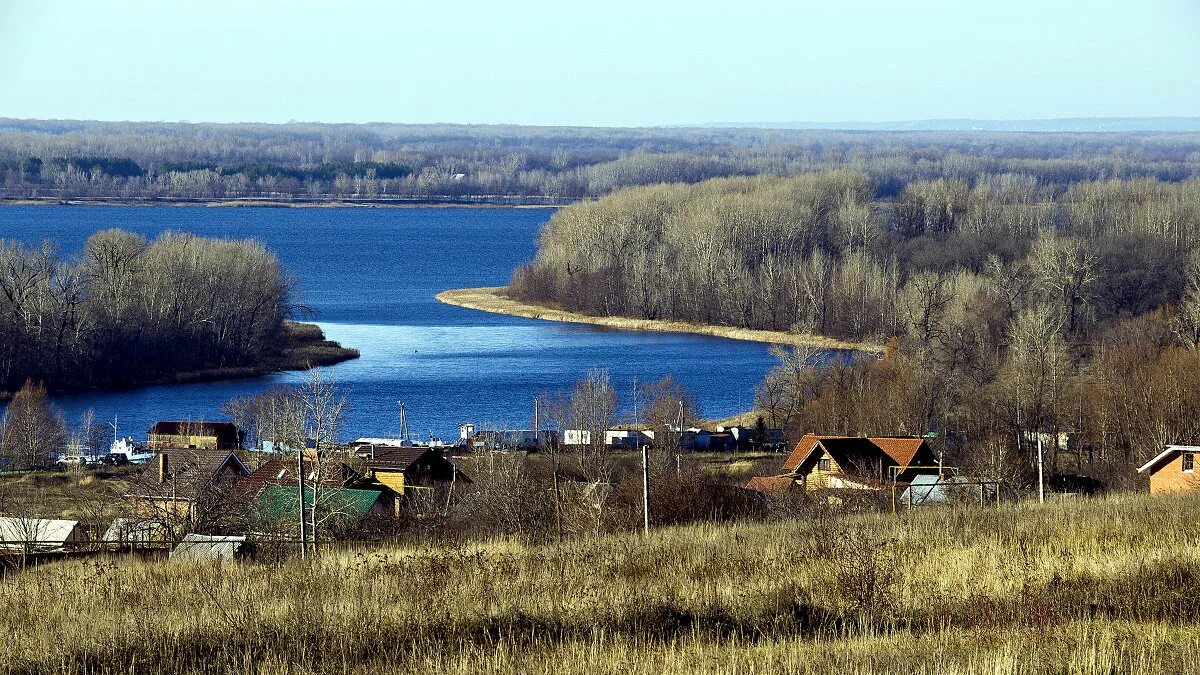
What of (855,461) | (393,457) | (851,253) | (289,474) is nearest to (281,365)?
(393,457)

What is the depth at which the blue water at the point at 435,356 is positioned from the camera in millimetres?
26906

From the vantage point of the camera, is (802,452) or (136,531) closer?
(136,531)

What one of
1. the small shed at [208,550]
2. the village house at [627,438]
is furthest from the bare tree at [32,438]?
the small shed at [208,550]

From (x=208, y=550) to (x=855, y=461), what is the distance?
33.4ft

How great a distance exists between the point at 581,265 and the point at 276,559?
4306 centimetres

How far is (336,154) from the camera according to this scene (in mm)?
160750

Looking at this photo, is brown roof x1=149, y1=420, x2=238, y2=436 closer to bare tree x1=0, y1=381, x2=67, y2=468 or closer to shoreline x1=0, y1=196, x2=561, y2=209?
bare tree x1=0, y1=381, x2=67, y2=468

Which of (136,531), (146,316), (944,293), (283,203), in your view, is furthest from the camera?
(283,203)

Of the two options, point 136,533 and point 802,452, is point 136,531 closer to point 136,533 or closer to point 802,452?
point 136,533

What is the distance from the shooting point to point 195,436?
21.1m

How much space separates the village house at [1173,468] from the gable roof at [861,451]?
3.35m

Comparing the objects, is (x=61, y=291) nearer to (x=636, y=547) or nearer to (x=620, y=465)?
(x=620, y=465)

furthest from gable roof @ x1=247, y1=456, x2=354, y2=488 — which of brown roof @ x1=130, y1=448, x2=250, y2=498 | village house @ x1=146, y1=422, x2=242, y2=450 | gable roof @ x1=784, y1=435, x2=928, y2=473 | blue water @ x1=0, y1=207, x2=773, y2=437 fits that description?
blue water @ x1=0, y1=207, x2=773, y2=437

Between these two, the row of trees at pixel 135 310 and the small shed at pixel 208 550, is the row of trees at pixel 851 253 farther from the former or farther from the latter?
the small shed at pixel 208 550
